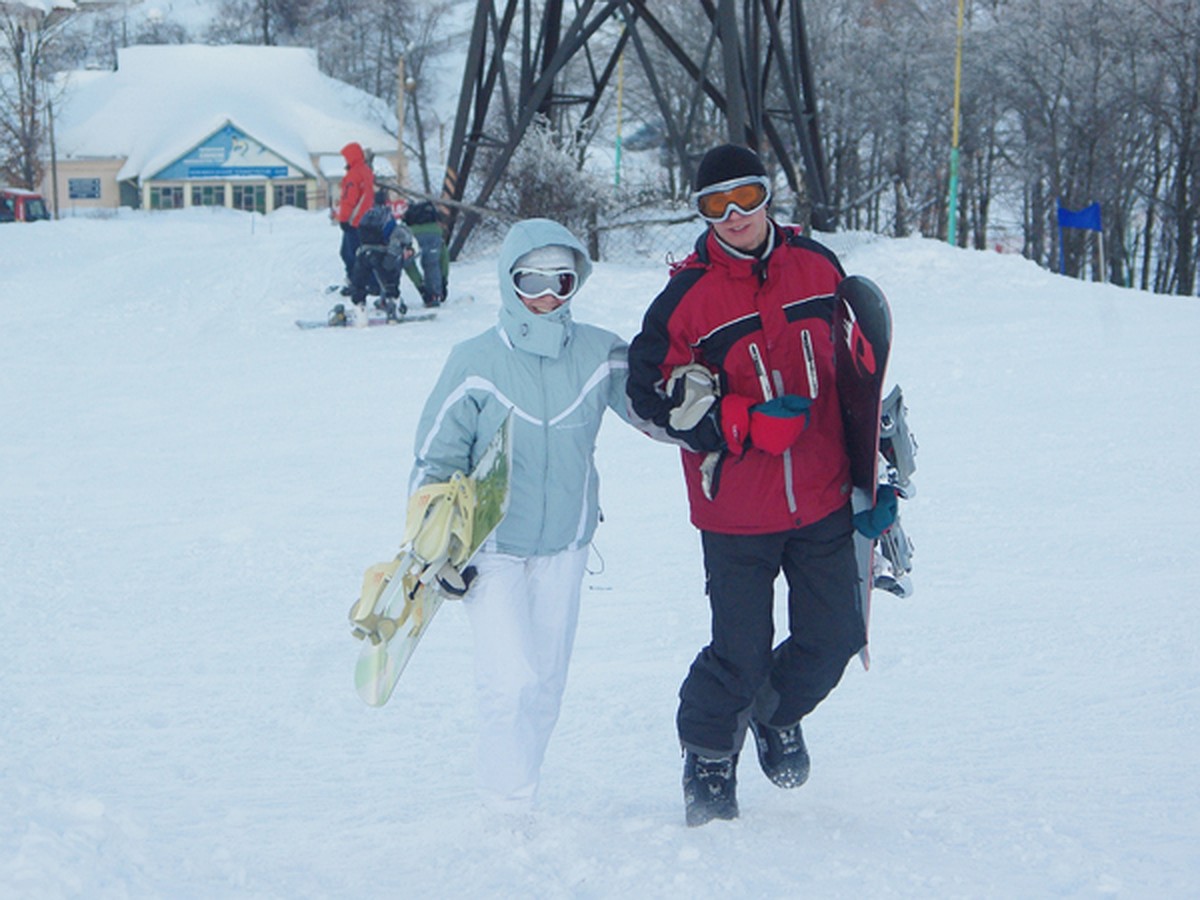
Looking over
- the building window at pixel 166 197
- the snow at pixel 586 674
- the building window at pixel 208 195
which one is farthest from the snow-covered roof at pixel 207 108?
the snow at pixel 586 674

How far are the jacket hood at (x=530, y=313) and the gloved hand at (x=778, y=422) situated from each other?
51cm

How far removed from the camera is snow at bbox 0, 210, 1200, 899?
3.04 metres

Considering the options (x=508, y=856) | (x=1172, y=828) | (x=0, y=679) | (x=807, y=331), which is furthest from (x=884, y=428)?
(x=0, y=679)

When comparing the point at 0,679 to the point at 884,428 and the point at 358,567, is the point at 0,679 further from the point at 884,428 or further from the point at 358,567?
the point at 884,428

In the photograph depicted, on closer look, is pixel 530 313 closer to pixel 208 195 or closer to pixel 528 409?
pixel 528 409

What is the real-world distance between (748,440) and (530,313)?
60 centimetres

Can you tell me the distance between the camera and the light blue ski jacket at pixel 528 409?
3.23 meters

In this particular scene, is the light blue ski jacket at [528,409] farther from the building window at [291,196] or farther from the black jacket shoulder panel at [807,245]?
the building window at [291,196]

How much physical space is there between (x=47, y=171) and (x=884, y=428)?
54.6m

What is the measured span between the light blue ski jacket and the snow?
0.75 meters

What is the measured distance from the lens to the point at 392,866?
3.11m

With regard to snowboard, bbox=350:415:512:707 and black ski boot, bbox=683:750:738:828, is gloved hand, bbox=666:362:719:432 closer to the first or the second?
snowboard, bbox=350:415:512:707

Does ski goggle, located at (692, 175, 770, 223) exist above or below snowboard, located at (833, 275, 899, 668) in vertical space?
above

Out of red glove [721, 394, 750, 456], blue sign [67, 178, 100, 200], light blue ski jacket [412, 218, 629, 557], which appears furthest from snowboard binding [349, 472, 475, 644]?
blue sign [67, 178, 100, 200]
